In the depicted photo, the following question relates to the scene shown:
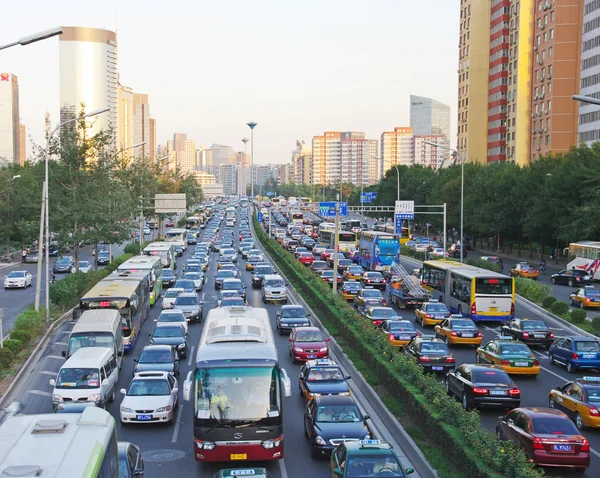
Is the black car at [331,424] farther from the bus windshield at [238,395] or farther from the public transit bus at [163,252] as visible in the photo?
the public transit bus at [163,252]

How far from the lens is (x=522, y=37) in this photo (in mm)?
102625

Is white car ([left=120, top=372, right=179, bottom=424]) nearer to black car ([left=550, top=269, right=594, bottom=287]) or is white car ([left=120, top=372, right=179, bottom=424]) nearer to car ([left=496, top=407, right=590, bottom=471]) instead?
car ([left=496, top=407, right=590, bottom=471])

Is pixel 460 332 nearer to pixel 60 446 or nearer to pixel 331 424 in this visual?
pixel 331 424

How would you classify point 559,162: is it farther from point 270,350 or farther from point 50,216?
point 270,350

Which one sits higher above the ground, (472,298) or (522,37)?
(522,37)

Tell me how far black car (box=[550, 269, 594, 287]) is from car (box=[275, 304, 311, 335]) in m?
27.6

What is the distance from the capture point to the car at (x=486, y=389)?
800 inches

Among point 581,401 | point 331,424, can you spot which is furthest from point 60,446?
point 581,401

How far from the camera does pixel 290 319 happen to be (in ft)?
110

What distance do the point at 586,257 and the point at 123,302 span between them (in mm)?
38852

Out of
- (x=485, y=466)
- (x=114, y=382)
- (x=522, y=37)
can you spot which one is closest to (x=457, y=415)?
(x=485, y=466)

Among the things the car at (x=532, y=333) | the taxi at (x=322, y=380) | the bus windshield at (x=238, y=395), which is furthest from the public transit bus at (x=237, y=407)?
the car at (x=532, y=333)

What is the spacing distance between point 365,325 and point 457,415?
40.7ft

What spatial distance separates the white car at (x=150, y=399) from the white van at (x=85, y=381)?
43.0 inches
